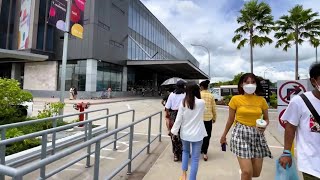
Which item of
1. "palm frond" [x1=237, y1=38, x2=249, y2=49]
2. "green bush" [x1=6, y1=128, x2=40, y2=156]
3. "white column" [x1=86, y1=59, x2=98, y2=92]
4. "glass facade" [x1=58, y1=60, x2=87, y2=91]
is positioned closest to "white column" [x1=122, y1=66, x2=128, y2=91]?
"white column" [x1=86, y1=59, x2=98, y2=92]

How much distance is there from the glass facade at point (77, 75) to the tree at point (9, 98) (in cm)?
2405

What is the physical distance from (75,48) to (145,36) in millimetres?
17115

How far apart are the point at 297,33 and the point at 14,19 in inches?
1300

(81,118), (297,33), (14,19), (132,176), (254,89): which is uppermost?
(14,19)

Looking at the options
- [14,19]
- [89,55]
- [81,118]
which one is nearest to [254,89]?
[81,118]

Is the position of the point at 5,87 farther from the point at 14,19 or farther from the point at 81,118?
the point at 14,19

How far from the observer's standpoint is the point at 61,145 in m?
7.02

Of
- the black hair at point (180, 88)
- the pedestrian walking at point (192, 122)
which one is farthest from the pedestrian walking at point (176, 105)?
the pedestrian walking at point (192, 122)

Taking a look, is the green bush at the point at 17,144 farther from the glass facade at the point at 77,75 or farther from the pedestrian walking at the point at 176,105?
the glass facade at the point at 77,75

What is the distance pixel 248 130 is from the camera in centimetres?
362

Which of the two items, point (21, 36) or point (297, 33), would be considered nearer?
point (297, 33)

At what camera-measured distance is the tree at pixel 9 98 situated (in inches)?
372

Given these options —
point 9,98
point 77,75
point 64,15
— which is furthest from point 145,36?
point 9,98

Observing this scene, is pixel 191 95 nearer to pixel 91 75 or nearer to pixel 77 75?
pixel 91 75
